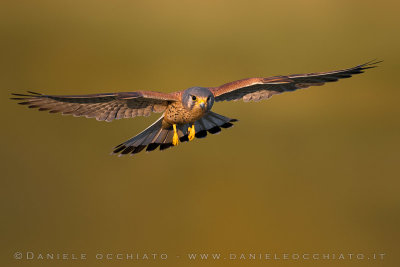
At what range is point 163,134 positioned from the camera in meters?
10.9

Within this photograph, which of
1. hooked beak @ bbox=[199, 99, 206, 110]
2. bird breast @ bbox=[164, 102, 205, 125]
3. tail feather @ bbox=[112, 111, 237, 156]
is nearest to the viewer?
hooked beak @ bbox=[199, 99, 206, 110]

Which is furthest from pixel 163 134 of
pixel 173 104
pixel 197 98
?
pixel 197 98

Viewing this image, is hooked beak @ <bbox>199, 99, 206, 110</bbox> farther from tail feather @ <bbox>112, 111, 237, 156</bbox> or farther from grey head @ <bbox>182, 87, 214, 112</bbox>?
tail feather @ <bbox>112, 111, 237, 156</bbox>

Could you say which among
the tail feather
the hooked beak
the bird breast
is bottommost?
the tail feather

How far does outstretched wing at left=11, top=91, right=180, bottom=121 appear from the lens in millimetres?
9352

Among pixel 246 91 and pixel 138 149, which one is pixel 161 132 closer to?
pixel 138 149

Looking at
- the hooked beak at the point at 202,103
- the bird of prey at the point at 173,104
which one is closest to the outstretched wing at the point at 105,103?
the bird of prey at the point at 173,104

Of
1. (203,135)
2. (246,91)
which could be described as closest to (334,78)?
(246,91)

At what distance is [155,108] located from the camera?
33.6 ft

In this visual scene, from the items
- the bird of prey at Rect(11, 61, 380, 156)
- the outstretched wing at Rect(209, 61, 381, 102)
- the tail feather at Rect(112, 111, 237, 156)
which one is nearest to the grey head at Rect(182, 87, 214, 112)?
the bird of prey at Rect(11, 61, 380, 156)

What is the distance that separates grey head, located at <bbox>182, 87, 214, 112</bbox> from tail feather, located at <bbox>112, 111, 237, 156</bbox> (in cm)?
138

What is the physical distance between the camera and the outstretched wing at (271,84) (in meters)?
10.2

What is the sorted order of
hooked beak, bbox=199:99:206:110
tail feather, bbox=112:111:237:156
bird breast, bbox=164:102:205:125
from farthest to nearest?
tail feather, bbox=112:111:237:156, bird breast, bbox=164:102:205:125, hooked beak, bbox=199:99:206:110

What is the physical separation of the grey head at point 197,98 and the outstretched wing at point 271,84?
0.64 metres
